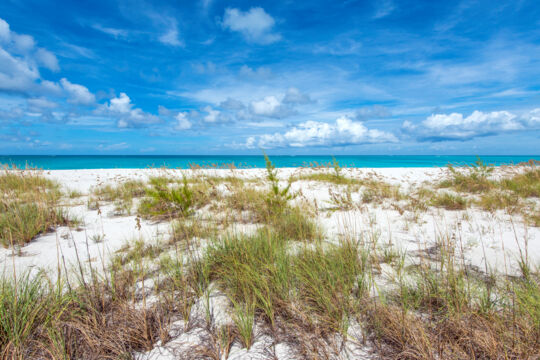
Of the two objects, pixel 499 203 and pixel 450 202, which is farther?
pixel 450 202

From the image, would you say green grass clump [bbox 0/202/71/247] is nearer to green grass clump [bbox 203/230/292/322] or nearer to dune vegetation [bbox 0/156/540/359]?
dune vegetation [bbox 0/156/540/359]

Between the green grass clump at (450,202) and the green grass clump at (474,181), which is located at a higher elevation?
the green grass clump at (474,181)

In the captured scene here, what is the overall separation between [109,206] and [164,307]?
4.50 meters

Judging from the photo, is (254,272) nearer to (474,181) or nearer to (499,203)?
(499,203)

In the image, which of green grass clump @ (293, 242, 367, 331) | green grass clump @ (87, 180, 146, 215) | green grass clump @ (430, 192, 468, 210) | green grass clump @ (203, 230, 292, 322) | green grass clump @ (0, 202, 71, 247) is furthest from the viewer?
green grass clump @ (87, 180, 146, 215)

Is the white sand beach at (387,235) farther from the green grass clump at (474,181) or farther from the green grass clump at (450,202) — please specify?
the green grass clump at (474,181)

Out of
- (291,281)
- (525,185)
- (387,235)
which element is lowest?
(387,235)

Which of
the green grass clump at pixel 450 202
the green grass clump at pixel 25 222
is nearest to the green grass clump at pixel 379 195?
the green grass clump at pixel 450 202

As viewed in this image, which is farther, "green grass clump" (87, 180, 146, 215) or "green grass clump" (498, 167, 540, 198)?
"green grass clump" (498, 167, 540, 198)

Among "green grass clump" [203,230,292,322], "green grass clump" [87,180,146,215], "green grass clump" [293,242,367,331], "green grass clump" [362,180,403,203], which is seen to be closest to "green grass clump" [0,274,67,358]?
"green grass clump" [203,230,292,322]

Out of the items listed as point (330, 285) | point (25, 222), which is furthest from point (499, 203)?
point (25, 222)

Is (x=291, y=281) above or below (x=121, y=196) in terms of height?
below

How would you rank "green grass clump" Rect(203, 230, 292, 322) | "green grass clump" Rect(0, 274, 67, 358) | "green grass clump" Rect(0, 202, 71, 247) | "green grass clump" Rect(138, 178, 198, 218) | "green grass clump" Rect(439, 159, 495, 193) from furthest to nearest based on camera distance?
"green grass clump" Rect(439, 159, 495, 193)
"green grass clump" Rect(138, 178, 198, 218)
"green grass clump" Rect(0, 202, 71, 247)
"green grass clump" Rect(203, 230, 292, 322)
"green grass clump" Rect(0, 274, 67, 358)

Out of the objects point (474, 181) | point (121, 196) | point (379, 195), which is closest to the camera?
point (379, 195)
